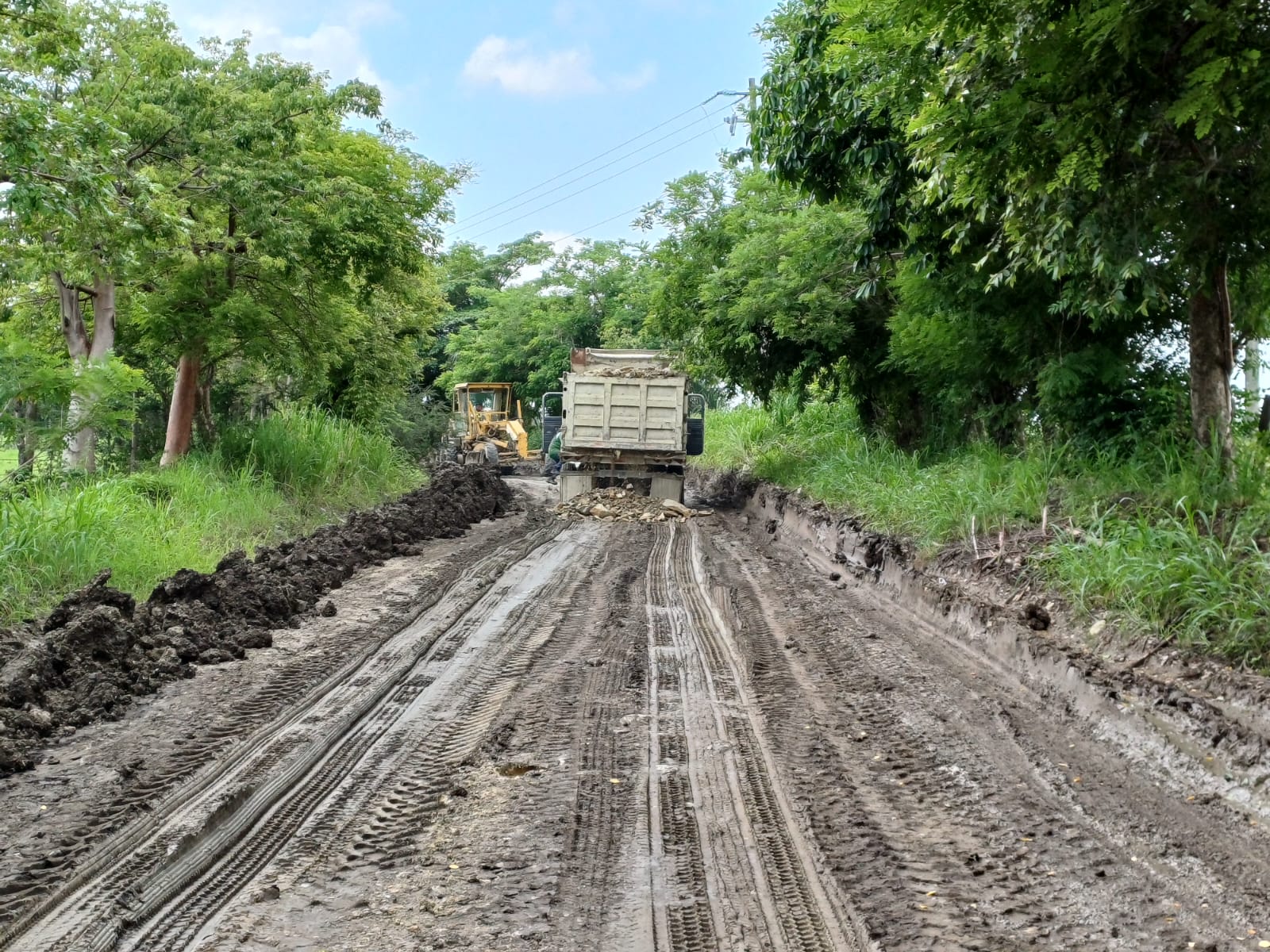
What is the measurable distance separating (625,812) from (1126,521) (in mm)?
4901

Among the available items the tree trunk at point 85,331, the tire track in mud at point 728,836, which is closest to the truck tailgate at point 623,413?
the tree trunk at point 85,331

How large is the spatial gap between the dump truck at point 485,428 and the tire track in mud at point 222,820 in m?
21.6

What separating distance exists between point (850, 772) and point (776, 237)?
1091 centimetres

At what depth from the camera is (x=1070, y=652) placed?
21.0 ft

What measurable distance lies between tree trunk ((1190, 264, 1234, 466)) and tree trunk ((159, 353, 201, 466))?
12.9 metres

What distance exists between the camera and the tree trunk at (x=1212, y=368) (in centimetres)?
771

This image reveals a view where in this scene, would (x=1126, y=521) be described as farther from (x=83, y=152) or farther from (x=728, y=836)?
(x=83, y=152)

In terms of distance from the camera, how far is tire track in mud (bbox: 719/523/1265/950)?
348cm

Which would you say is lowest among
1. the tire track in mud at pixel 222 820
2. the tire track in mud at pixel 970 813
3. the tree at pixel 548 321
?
the tire track in mud at pixel 222 820

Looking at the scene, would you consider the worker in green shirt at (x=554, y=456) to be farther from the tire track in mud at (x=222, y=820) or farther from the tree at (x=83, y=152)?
the tire track in mud at (x=222, y=820)

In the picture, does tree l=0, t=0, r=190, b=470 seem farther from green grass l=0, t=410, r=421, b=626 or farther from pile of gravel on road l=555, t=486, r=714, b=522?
pile of gravel on road l=555, t=486, r=714, b=522

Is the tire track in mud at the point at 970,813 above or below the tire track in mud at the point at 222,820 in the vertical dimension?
above

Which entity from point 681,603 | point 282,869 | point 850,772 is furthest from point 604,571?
point 282,869

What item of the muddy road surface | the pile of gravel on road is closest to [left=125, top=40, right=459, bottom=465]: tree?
the pile of gravel on road
